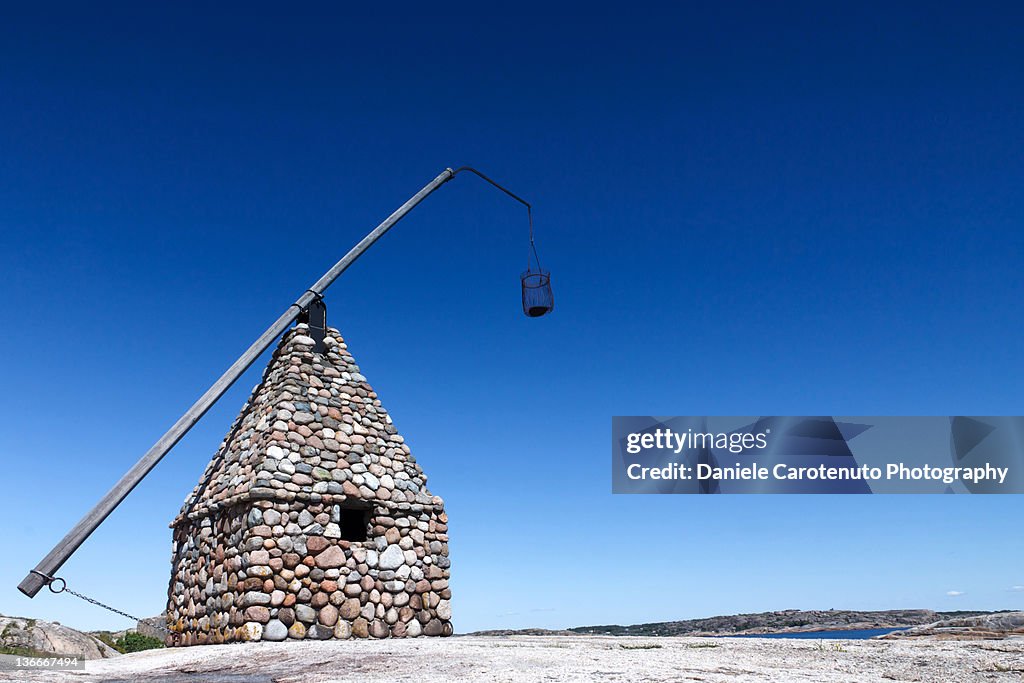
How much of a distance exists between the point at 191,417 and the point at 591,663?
847cm

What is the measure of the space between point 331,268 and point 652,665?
10.4 meters

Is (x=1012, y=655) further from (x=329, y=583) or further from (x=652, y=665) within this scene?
(x=329, y=583)

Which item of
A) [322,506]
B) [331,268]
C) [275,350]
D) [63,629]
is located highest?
[331,268]

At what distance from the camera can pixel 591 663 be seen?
6.79 m

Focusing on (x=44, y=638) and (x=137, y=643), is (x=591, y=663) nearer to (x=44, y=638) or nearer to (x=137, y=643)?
(x=44, y=638)

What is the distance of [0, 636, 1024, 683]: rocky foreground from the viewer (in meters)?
6.21

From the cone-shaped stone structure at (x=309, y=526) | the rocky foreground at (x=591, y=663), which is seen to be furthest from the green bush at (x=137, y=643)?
the rocky foreground at (x=591, y=663)

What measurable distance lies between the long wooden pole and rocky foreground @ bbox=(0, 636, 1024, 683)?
295 centimetres

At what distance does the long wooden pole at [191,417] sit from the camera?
37.4ft

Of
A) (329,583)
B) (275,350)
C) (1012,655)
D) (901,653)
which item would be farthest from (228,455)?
(1012,655)

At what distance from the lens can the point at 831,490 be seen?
16.0 m

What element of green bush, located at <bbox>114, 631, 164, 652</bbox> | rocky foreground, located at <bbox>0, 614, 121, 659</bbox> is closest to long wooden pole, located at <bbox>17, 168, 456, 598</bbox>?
rocky foreground, located at <bbox>0, 614, 121, 659</bbox>

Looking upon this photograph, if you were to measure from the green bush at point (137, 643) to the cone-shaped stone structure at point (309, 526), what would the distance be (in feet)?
10.8

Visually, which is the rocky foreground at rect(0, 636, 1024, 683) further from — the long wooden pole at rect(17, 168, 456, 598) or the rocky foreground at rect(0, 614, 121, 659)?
the rocky foreground at rect(0, 614, 121, 659)
